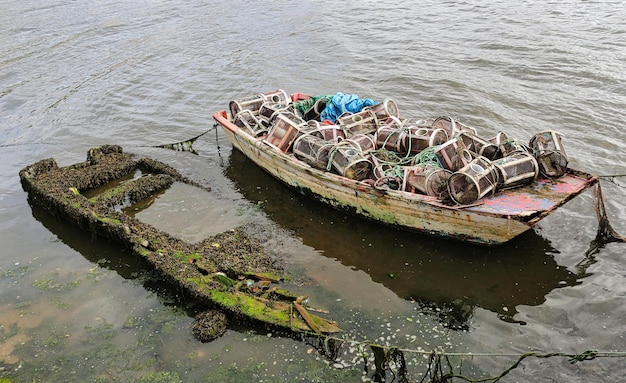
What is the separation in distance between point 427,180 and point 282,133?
3.53m

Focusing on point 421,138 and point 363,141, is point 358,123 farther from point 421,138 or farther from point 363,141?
point 421,138

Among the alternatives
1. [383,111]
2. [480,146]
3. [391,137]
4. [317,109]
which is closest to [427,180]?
[480,146]

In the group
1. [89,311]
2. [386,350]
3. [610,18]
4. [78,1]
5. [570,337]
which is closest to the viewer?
[386,350]

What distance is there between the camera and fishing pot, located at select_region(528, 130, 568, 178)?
26.8 ft

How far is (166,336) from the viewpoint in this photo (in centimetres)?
703

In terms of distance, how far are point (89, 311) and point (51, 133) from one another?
28.2ft

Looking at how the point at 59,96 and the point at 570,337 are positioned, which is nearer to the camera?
the point at 570,337

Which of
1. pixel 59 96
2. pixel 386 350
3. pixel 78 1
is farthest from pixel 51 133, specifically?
pixel 78 1

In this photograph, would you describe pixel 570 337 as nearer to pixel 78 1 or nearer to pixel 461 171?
pixel 461 171

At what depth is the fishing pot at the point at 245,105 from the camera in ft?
39.1

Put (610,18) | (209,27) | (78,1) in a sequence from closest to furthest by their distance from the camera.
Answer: (610,18), (209,27), (78,1)

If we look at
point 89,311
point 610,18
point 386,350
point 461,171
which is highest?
point 610,18

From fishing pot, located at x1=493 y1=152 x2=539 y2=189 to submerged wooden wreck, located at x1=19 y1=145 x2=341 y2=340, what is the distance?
12.4 ft

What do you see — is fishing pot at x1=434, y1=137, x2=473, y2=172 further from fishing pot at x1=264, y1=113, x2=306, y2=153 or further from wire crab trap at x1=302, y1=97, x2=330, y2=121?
wire crab trap at x1=302, y1=97, x2=330, y2=121
